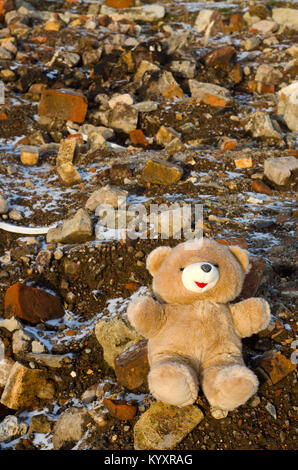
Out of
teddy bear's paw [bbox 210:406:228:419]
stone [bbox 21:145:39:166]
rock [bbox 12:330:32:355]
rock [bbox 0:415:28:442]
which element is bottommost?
stone [bbox 21:145:39:166]

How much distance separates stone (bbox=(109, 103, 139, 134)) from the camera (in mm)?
7051

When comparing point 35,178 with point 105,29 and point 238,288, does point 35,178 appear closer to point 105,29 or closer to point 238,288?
point 238,288

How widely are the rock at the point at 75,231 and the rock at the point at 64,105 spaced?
134 inches

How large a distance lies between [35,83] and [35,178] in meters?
3.23

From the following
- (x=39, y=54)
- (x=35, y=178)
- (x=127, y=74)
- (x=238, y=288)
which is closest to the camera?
(x=238, y=288)

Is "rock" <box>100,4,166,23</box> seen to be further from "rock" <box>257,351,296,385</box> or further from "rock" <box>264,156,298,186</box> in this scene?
"rock" <box>257,351,296,385</box>

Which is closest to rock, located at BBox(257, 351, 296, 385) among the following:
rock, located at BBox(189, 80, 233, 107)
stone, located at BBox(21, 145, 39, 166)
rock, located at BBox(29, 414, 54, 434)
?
rock, located at BBox(29, 414, 54, 434)

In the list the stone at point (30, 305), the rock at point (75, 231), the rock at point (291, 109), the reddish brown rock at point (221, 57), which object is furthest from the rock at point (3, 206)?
the reddish brown rock at point (221, 57)

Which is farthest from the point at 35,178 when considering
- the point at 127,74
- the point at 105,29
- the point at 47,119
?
the point at 105,29

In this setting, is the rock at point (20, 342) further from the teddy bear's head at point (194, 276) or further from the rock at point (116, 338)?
the teddy bear's head at point (194, 276)

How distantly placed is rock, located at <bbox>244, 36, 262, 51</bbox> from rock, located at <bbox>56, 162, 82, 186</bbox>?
6.33 meters

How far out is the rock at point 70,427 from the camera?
262cm

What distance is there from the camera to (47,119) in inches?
288

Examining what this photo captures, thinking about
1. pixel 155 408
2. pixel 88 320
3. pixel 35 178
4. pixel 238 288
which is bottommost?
pixel 35 178
